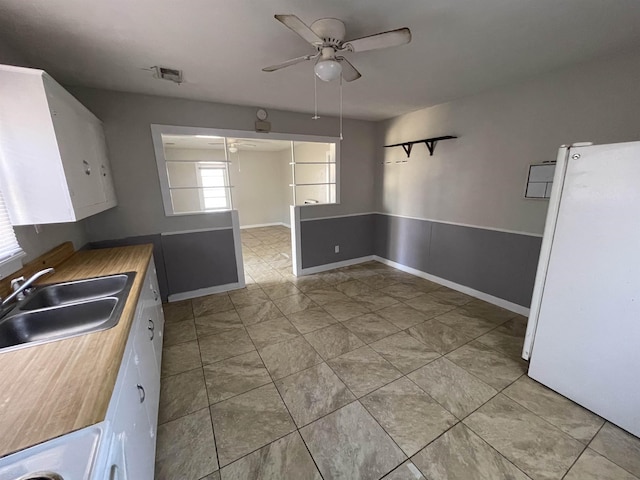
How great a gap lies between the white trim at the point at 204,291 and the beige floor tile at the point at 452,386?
A: 2.52 m

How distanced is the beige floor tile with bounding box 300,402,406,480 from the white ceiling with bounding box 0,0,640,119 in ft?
8.07

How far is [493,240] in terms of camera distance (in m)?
3.00

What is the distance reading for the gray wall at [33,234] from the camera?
5.46 ft

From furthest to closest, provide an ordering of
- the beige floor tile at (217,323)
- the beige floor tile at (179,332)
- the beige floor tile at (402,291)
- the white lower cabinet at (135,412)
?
the beige floor tile at (402,291) → the beige floor tile at (217,323) → the beige floor tile at (179,332) → the white lower cabinet at (135,412)

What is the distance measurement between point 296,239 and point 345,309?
1410 millimetres

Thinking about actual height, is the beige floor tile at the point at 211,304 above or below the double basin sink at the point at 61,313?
below

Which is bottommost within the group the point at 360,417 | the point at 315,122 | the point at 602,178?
the point at 360,417

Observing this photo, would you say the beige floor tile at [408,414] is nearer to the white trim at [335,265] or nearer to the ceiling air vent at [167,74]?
the white trim at [335,265]

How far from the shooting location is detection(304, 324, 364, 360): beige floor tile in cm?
229

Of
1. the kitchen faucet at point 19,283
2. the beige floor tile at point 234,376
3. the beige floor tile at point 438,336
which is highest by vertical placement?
the kitchen faucet at point 19,283


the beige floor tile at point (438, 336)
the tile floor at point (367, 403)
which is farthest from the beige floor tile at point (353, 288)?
the beige floor tile at point (438, 336)

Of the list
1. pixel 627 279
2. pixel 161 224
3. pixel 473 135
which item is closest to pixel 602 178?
pixel 627 279

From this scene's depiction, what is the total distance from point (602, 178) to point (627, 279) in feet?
1.94

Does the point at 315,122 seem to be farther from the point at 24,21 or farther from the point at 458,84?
the point at 24,21
